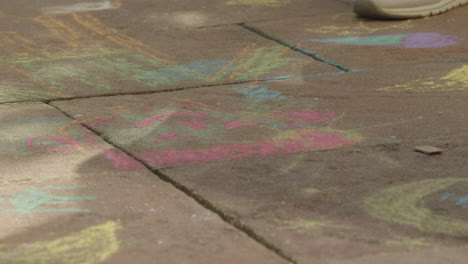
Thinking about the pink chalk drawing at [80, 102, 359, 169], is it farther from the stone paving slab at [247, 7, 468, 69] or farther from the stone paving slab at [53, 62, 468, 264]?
the stone paving slab at [247, 7, 468, 69]

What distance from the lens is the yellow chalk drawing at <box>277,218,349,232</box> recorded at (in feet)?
8.41

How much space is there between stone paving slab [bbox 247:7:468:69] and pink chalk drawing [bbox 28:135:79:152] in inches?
82.1

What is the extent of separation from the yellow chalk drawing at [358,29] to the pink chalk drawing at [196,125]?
2273 mm

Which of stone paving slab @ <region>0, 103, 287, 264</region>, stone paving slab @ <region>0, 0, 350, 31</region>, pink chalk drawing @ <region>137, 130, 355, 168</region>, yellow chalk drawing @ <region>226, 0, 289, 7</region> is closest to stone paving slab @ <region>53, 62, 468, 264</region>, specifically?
pink chalk drawing @ <region>137, 130, 355, 168</region>

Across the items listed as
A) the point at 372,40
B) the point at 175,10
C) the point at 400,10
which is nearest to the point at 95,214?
the point at 372,40

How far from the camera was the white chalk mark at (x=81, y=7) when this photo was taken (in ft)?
21.9

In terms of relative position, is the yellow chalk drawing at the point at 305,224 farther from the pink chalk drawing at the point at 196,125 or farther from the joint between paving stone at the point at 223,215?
the pink chalk drawing at the point at 196,125

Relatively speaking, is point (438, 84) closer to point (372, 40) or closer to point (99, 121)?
point (372, 40)

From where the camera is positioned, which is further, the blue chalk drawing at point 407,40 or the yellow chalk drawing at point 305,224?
the blue chalk drawing at point 407,40

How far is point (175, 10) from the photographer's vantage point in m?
6.65

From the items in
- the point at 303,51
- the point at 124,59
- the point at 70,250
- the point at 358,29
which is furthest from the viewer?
the point at 358,29

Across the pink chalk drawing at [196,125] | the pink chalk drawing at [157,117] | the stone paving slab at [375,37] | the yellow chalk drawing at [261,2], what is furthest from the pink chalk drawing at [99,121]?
the yellow chalk drawing at [261,2]

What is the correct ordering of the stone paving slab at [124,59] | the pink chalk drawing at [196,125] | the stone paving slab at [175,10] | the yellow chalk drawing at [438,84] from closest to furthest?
the pink chalk drawing at [196,125]
the yellow chalk drawing at [438,84]
the stone paving slab at [124,59]
the stone paving slab at [175,10]

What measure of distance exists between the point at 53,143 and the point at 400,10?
3.52m
